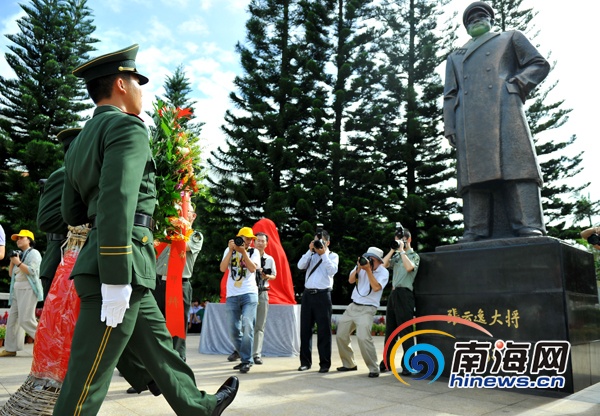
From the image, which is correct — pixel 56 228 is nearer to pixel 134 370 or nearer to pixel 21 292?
pixel 134 370

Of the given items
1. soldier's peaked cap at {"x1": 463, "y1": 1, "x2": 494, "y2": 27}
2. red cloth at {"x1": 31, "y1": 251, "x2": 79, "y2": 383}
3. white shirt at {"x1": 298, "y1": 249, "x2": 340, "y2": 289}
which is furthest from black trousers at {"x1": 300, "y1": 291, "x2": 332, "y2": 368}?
soldier's peaked cap at {"x1": 463, "y1": 1, "x2": 494, "y2": 27}

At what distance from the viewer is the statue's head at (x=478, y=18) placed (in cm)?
534

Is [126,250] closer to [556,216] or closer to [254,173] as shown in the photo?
[254,173]

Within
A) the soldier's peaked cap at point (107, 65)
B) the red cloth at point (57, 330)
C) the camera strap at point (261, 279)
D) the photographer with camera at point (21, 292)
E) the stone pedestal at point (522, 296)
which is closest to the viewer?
the soldier's peaked cap at point (107, 65)

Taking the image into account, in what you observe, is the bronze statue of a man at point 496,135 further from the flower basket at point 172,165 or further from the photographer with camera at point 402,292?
the flower basket at point 172,165

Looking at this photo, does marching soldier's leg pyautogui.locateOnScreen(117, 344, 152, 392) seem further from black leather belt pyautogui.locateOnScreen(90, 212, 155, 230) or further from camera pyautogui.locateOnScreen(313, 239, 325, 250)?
camera pyautogui.locateOnScreen(313, 239, 325, 250)

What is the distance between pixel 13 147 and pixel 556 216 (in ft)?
72.7

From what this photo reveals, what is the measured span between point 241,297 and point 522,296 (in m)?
2.87

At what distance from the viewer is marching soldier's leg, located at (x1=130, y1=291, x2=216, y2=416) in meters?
2.26

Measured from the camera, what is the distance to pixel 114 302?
199 centimetres

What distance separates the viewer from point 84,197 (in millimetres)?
2271

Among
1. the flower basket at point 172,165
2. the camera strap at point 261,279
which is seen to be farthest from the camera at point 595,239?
the camera strap at point 261,279

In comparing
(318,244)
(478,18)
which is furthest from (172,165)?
(478,18)

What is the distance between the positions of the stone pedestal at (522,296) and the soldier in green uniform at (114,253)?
2.78 metres
